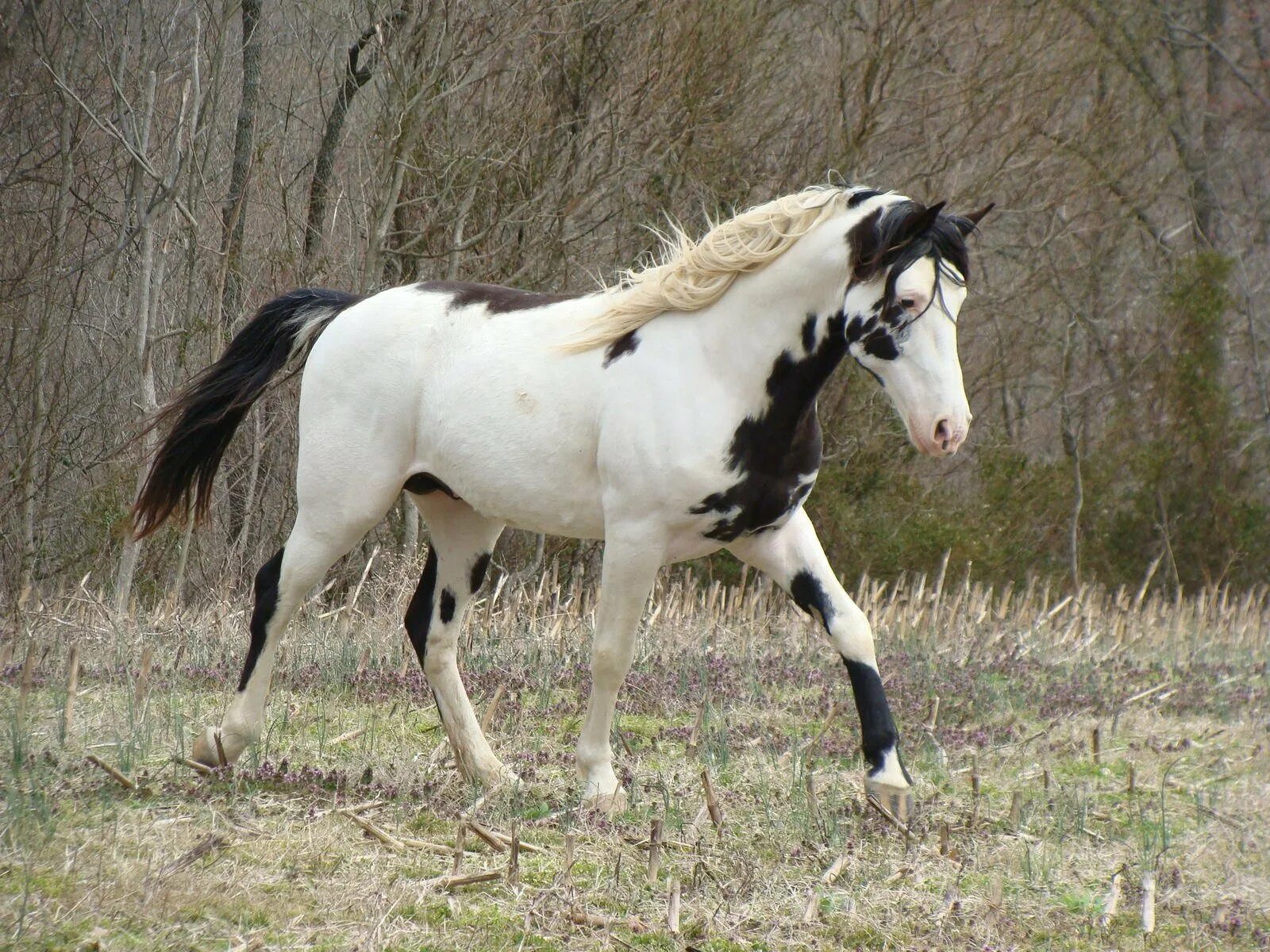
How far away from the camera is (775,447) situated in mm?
4195

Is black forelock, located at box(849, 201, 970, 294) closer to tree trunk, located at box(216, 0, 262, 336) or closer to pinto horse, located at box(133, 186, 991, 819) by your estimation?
pinto horse, located at box(133, 186, 991, 819)

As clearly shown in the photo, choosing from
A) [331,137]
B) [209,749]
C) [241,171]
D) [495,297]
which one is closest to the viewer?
[209,749]

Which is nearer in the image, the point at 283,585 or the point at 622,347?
the point at 622,347

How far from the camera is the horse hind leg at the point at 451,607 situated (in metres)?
4.79

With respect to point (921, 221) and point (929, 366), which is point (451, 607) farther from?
point (921, 221)

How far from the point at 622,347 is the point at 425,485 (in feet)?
3.28

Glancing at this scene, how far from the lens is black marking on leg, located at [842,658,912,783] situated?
169 inches

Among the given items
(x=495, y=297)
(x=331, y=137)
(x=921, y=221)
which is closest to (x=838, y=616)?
(x=921, y=221)

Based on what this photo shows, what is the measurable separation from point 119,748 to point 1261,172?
730 inches

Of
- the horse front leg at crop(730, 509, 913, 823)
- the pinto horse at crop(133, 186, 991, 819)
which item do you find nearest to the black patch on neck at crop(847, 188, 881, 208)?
the pinto horse at crop(133, 186, 991, 819)

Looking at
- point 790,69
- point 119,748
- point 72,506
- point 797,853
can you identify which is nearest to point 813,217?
point 797,853

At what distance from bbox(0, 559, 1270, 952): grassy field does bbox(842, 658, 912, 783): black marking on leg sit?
0.60 feet

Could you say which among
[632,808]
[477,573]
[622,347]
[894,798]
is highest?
[622,347]

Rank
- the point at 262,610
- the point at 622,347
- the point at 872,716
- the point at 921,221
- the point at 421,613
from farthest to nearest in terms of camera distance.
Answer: the point at 421,613, the point at 262,610, the point at 622,347, the point at 872,716, the point at 921,221
